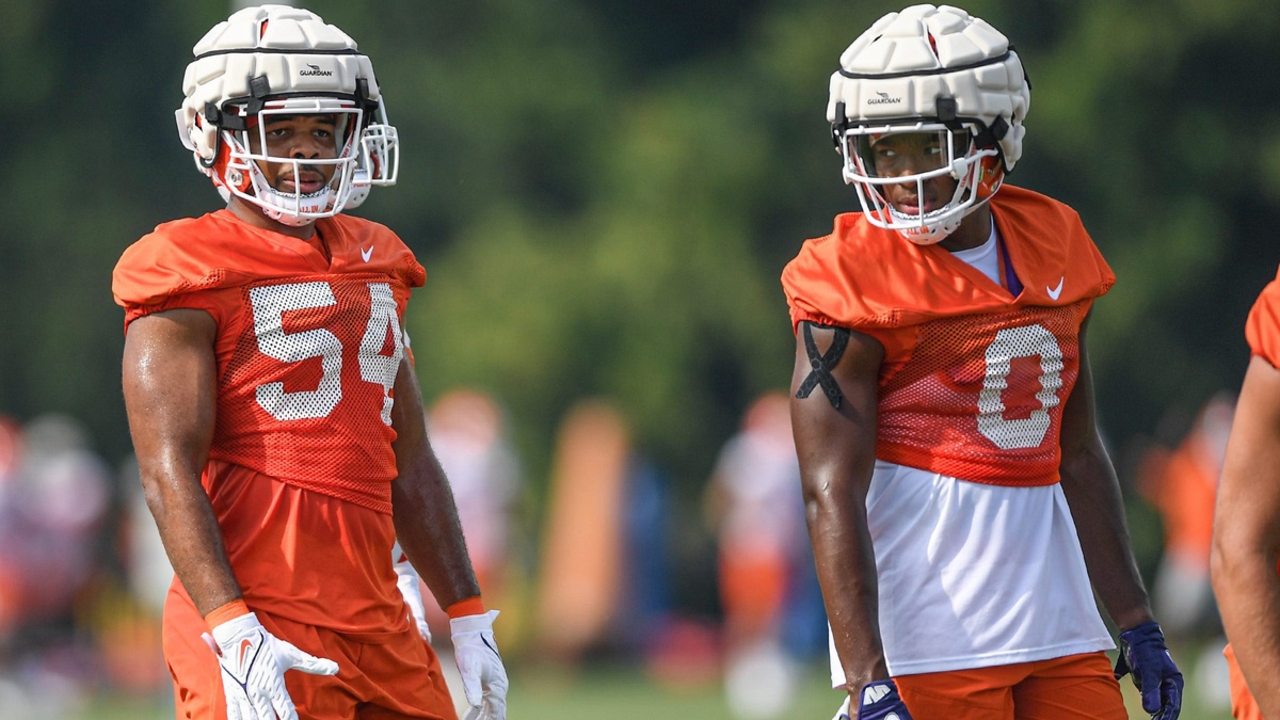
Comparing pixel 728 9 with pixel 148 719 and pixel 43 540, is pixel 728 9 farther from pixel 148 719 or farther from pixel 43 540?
pixel 148 719

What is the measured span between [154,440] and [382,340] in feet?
1.74

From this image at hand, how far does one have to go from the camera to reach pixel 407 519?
4477mm

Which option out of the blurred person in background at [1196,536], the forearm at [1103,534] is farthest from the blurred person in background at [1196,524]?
the forearm at [1103,534]

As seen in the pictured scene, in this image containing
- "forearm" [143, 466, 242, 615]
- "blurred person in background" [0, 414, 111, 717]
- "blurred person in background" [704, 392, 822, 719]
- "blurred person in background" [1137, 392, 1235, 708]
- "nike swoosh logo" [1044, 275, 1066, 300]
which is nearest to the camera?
"forearm" [143, 466, 242, 615]

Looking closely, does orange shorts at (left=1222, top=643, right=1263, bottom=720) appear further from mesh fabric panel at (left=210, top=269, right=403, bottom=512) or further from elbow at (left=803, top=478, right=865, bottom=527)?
mesh fabric panel at (left=210, top=269, right=403, bottom=512)

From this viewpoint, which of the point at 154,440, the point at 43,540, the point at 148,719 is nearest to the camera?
the point at 154,440

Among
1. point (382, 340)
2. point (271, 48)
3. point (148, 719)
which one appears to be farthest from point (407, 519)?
point (148, 719)

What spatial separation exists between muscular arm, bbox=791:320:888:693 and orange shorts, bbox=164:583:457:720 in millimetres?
871

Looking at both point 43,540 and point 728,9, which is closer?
point 43,540

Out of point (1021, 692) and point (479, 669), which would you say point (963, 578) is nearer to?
point (1021, 692)

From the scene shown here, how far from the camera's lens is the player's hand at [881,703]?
3773mm

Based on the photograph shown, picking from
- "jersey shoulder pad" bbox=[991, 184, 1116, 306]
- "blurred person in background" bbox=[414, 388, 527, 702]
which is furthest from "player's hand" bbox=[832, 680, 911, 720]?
"blurred person in background" bbox=[414, 388, 527, 702]

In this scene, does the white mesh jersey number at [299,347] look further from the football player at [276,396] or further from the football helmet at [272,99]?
the football helmet at [272,99]

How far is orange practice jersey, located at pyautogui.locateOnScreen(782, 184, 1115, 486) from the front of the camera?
397 centimetres
